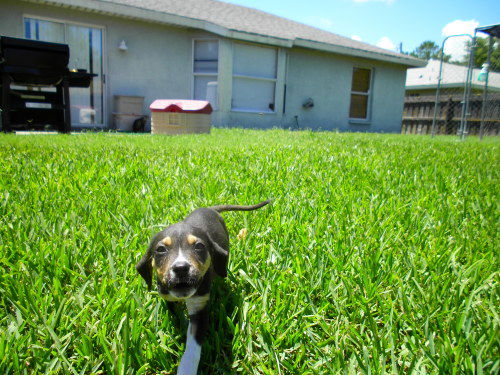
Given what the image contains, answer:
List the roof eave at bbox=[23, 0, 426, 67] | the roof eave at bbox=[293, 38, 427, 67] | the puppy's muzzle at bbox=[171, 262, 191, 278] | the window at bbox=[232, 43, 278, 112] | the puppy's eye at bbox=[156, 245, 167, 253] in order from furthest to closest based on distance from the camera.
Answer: the roof eave at bbox=[293, 38, 427, 67] → the window at bbox=[232, 43, 278, 112] → the roof eave at bbox=[23, 0, 426, 67] → the puppy's eye at bbox=[156, 245, 167, 253] → the puppy's muzzle at bbox=[171, 262, 191, 278]

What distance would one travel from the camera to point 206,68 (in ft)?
43.9

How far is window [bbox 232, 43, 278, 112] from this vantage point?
1388cm

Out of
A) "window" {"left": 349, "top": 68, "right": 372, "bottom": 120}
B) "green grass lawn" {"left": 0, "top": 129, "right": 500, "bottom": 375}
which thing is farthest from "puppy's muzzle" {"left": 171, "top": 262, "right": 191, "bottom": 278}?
"window" {"left": 349, "top": 68, "right": 372, "bottom": 120}

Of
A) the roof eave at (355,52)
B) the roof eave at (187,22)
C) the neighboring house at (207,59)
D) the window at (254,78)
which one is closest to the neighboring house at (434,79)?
the roof eave at (355,52)

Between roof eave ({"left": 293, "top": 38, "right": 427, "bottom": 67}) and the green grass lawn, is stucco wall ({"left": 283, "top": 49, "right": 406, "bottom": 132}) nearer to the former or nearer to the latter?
roof eave ({"left": 293, "top": 38, "right": 427, "bottom": 67})

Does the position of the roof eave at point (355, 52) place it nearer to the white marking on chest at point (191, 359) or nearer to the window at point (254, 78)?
the window at point (254, 78)

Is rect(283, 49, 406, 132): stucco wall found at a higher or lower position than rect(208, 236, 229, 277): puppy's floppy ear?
higher

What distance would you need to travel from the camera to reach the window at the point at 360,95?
18547 millimetres

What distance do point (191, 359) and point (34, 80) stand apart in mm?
8961

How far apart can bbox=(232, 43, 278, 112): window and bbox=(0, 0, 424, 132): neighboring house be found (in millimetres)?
36

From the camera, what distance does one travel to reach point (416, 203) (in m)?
3.12

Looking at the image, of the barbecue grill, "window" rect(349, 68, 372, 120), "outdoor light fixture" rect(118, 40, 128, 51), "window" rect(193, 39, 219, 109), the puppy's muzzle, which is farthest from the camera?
"window" rect(349, 68, 372, 120)

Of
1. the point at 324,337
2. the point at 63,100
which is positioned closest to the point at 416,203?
the point at 324,337

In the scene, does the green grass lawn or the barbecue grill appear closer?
the green grass lawn
